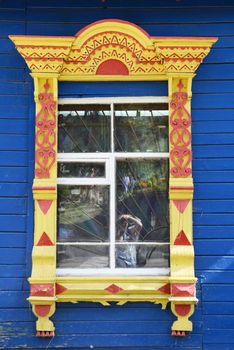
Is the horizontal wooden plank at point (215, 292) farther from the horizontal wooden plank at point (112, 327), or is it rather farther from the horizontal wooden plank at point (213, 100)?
the horizontal wooden plank at point (213, 100)

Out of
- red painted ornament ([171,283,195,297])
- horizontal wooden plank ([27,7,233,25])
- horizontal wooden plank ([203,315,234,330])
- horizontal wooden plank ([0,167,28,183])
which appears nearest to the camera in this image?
red painted ornament ([171,283,195,297])

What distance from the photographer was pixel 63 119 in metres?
4.45

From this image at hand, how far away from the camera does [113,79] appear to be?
14.3 ft

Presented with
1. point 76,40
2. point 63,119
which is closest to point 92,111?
point 63,119

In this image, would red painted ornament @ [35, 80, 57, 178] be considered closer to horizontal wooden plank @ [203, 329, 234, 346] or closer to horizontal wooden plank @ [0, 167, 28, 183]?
horizontal wooden plank @ [0, 167, 28, 183]

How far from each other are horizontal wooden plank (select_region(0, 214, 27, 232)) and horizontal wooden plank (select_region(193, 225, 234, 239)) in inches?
57.3

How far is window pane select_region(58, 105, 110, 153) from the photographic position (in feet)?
14.5

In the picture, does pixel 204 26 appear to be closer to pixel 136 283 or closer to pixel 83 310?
pixel 136 283

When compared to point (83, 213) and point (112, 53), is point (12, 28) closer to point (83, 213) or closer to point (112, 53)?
point (112, 53)

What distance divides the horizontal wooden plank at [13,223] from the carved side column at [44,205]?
0.42 feet

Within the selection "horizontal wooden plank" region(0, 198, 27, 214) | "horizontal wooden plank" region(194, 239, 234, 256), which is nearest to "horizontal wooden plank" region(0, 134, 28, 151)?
"horizontal wooden plank" region(0, 198, 27, 214)

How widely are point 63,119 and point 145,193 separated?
3.19 feet

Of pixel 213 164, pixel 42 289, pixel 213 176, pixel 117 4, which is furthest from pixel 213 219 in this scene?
pixel 117 4

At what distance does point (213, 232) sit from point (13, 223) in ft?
5.58
